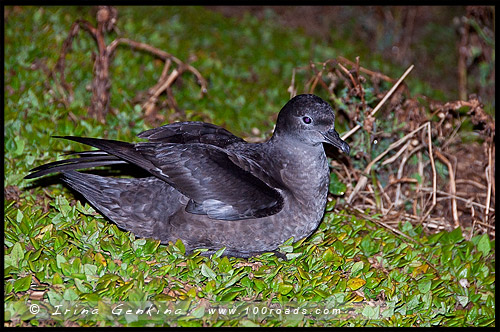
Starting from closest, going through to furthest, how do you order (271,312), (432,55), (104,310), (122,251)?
(104,310), (271,312), (122,251), (432,55)

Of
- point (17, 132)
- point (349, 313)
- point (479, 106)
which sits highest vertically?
point (479, 106)

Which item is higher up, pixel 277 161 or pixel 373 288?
pixel 277 161

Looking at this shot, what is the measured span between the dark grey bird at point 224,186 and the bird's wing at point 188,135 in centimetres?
14

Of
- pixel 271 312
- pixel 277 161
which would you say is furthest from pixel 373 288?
pixel 277 161

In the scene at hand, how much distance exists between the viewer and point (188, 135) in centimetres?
496

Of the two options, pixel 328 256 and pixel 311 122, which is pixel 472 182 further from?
pixel 311 122

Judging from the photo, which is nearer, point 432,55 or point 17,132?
point 17,132

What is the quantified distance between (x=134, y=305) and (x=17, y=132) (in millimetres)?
2817

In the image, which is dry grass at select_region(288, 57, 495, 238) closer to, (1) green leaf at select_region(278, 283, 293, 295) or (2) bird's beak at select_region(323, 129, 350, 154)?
(2) bird's beak at select_region(323, 129, 350, 154)

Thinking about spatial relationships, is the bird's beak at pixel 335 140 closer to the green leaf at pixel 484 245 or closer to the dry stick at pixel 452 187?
the dry stick at pixel 452 187

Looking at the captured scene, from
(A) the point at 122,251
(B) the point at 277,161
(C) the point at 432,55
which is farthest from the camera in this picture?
(C) the point at 432,55

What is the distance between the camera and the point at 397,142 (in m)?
5.78

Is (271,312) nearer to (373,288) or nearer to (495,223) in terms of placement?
(373,288)

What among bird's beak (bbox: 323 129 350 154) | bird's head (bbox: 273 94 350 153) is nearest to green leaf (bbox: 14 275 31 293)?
bird's head (bbox: 273 94 350 153)
